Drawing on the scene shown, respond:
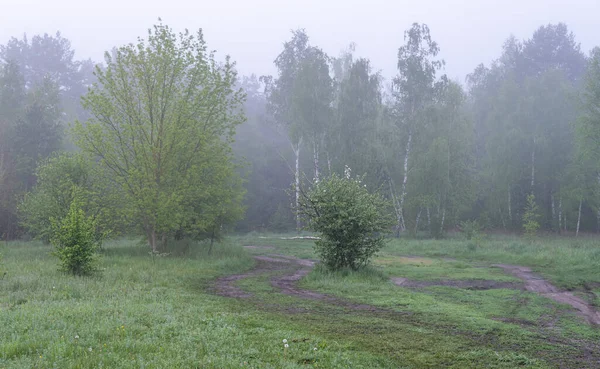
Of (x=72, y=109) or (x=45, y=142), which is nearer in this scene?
(x=45, y=142)

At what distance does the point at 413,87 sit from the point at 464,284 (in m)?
32.1

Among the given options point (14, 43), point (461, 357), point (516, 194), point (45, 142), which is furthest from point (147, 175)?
point (14, 43)

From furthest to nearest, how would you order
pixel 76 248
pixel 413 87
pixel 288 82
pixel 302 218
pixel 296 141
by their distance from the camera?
pixel 288 82, pixel 296 141, pixel 413 87, pixel 302 218, pixel 76 248

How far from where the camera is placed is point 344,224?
17.7m

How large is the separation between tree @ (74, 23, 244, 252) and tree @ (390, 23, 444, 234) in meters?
24.7

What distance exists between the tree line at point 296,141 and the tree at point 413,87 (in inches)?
5.3

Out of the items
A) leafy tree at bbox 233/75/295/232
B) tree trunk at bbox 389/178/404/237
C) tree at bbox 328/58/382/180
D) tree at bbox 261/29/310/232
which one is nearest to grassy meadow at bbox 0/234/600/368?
tree trunk at bbox 389/178/404/237

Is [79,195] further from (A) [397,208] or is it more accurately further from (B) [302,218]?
(A) [397,208]

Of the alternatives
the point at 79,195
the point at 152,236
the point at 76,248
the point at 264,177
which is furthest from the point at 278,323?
the point at 264,177

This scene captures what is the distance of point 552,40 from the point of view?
62688 mm

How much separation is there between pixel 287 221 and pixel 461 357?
154 ft

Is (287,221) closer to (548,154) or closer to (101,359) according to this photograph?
(548,154)

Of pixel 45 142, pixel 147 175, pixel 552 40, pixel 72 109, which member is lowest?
pixel 147 175

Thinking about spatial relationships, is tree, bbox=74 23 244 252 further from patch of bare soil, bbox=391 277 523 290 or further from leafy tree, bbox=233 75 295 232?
leafy tree, bbox=233 75 295 232
